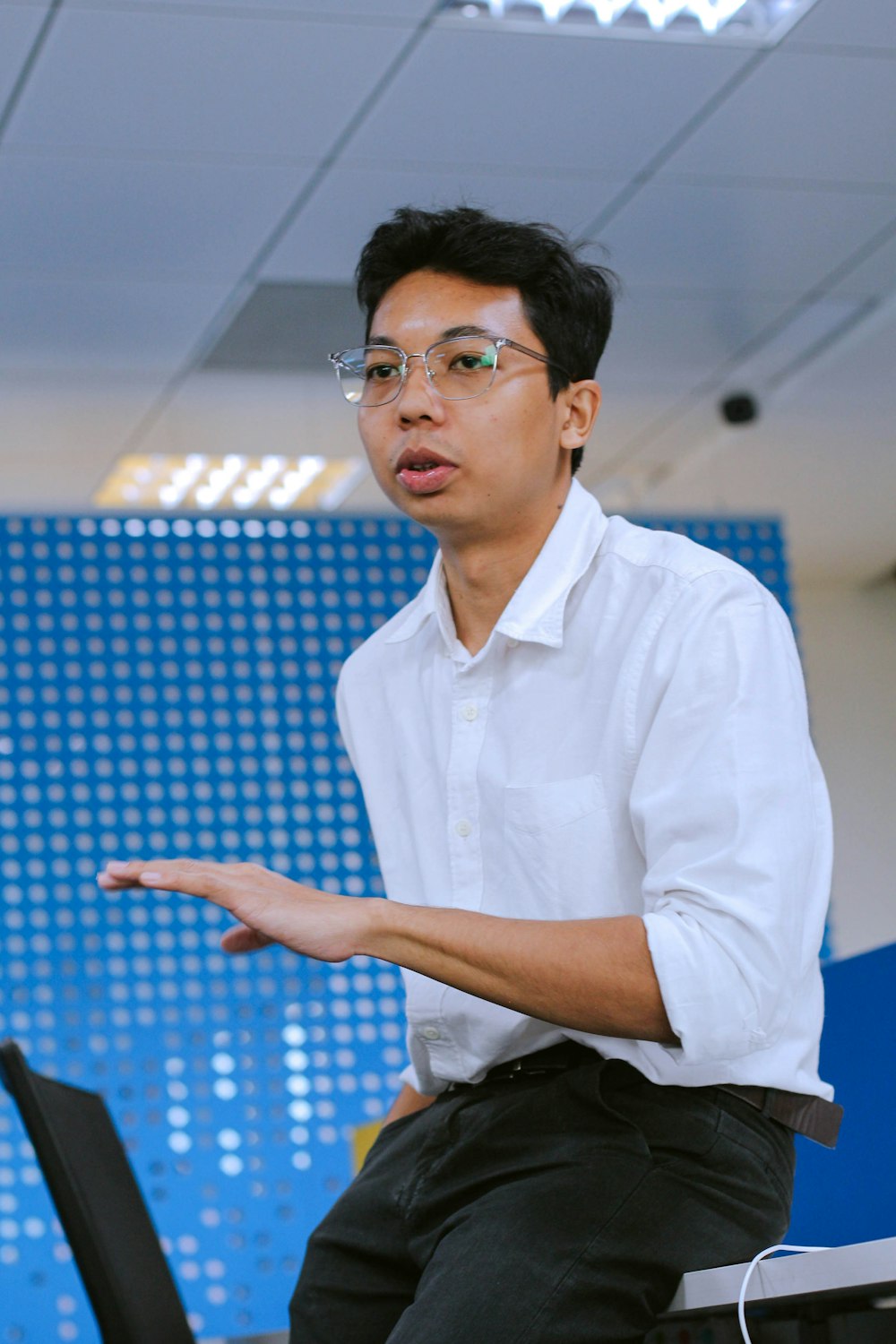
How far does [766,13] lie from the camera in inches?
137

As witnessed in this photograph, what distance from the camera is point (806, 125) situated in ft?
12.5

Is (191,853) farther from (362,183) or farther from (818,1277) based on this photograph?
(818,1277)

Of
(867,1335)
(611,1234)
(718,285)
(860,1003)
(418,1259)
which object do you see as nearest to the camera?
(867,1335)

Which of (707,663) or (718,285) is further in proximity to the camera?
(718,285)

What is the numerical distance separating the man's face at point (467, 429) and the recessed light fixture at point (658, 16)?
201 cm

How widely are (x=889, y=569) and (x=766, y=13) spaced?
13.7ft

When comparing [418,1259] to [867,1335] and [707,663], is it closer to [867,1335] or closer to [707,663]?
[867,1335]

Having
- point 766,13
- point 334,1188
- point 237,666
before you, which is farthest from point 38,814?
point 766,13

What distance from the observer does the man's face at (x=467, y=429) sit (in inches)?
59.7

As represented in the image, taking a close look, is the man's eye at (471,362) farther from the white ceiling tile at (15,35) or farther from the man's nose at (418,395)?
the white ceiling tile at (15,35)

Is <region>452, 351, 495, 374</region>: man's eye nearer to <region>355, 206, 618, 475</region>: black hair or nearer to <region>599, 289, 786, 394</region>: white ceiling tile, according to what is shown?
<region>355, 206, 618, 475</region>: black hair

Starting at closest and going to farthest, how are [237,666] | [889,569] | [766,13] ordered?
1. [766,13]
2. [237,666]
3. [889,569]

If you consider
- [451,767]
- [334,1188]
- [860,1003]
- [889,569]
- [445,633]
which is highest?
[889,569]

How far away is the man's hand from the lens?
1.20 metres
